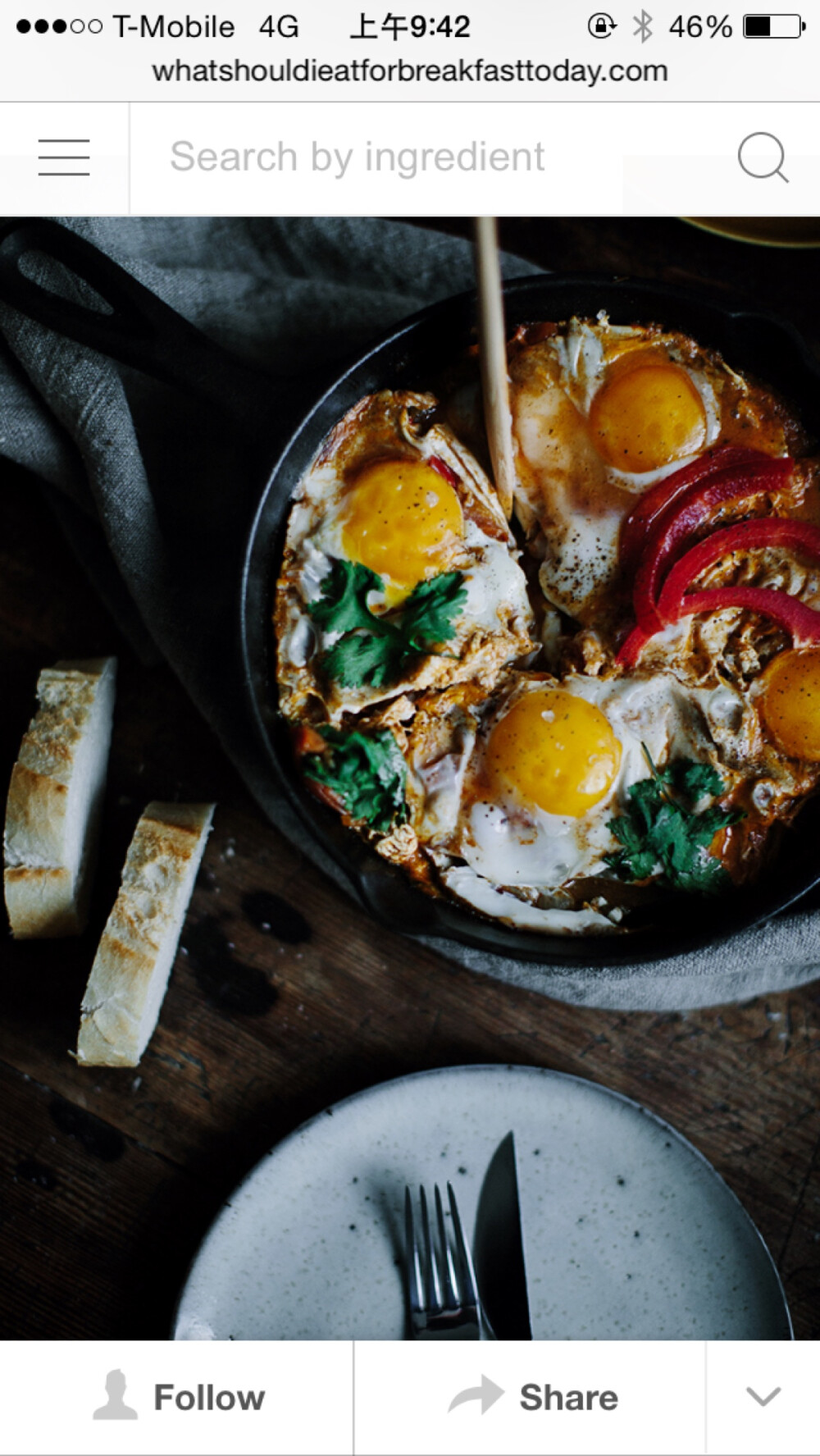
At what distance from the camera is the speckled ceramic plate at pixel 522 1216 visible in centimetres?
202

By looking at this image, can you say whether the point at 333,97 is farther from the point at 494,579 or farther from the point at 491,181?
the point at 494,579

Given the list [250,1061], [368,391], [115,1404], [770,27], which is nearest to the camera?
[770,27]

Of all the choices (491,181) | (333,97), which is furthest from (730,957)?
(333,97)

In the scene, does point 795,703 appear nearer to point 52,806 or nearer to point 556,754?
point 556,754

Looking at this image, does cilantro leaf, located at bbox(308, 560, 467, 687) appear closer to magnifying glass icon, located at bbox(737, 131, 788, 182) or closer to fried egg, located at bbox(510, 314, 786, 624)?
fried egg, located at bbox(510, 314, 786, 624)

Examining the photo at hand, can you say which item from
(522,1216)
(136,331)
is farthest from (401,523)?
(522,1216)

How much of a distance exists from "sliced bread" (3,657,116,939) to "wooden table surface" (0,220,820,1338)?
0.12 metres

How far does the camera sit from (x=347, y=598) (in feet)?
6.05

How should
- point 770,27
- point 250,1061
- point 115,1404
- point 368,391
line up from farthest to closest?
1. point 250,1061
2. point 368,391
3. point 115,1404
4. point 770,27

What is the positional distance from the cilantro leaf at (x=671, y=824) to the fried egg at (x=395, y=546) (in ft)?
1.13

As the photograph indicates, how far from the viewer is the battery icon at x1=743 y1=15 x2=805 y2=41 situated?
162 cm

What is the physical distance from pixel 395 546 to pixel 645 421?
49 centimetres

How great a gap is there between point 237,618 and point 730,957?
114cm

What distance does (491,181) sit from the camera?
170 centimetres
